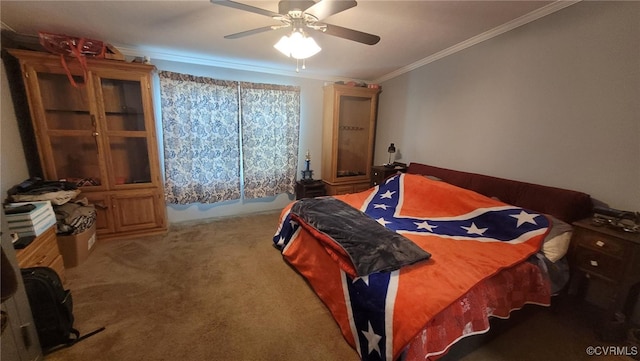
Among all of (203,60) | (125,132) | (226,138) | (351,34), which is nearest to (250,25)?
(351,34)

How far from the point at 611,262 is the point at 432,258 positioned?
1068 mm

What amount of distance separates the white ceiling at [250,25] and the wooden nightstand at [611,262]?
5.68ft

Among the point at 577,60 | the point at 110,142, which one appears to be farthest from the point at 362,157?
the point at 110,142

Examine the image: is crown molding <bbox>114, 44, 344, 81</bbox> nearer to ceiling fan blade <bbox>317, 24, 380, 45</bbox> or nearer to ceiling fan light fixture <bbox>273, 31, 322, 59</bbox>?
ceiling fan light fixture <bbox>273, 31, 322, 59</bbox>

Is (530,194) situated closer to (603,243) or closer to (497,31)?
(603,243)

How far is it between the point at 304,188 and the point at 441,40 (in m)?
2.60

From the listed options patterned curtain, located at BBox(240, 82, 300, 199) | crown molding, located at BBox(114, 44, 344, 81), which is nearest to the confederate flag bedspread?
patterned curtain, located at BBox(240, 82, 300, 199)

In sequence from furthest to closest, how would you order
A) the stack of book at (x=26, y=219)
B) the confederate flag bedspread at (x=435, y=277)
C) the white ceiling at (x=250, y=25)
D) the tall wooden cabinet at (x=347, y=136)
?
1. the tall wooden cabinet at (x=347, y=136)
2. the white ceiling at (x=250, y=25)
3. the stack of book at (x=26, y=219)
4. the confederate flag bedspread at (x=435, y=277)

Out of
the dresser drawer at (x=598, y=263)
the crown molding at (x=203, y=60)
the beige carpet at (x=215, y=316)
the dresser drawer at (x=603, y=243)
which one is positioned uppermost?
the crown molding at (x=203, y=60)

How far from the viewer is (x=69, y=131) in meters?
2.56

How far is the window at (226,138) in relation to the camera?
3.13m

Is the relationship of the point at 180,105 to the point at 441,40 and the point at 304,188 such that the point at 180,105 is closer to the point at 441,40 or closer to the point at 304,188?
the point at 304,188

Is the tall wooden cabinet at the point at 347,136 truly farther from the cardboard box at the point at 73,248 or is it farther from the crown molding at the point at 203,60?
the cardboard box at the point at 73,248

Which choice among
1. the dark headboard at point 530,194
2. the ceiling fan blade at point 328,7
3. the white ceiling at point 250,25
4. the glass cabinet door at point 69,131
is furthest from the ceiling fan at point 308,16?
the glass cabinet door at point 69,131
